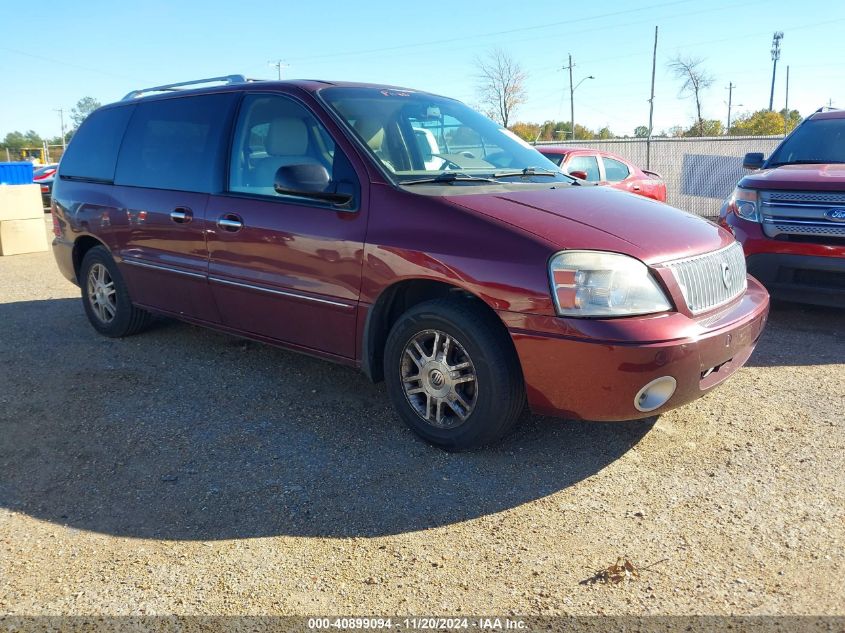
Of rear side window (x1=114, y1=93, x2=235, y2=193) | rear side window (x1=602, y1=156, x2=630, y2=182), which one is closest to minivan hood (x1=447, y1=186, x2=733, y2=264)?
rear side window (x1=114, y1=93, x2=235, y2=193)

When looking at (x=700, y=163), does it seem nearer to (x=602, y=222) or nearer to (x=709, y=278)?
(x=709, y=278)

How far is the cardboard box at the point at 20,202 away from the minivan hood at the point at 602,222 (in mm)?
10349

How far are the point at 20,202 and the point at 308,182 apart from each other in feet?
32.4

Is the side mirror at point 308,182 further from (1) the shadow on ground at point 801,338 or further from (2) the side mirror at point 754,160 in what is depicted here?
(2) the side mirror at point 754,160

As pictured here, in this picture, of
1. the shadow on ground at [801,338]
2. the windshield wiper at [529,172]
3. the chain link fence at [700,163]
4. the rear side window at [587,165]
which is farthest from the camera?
the chain link fence at [700,163]

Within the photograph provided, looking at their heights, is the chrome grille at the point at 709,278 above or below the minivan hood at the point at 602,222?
below

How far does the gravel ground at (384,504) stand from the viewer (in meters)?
2.47

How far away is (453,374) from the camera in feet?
11.1

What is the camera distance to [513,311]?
10.2 feet

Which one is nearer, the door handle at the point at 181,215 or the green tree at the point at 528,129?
the door handle at the point at 181,215

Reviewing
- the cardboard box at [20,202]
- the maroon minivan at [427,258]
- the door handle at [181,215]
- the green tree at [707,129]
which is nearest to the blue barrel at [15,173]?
the cardboard box at [20,202]

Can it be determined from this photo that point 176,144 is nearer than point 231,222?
No

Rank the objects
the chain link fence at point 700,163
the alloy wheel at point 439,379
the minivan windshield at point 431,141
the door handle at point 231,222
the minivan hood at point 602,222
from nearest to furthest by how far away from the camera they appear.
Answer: the minivan hood at point 602,222 → the alloy wheel at point 439,379 → the minivan windshield at point 431,141 → the door handle at point 231,222 → the chain link fence at point 700,163

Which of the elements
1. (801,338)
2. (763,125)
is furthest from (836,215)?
(763,125)
